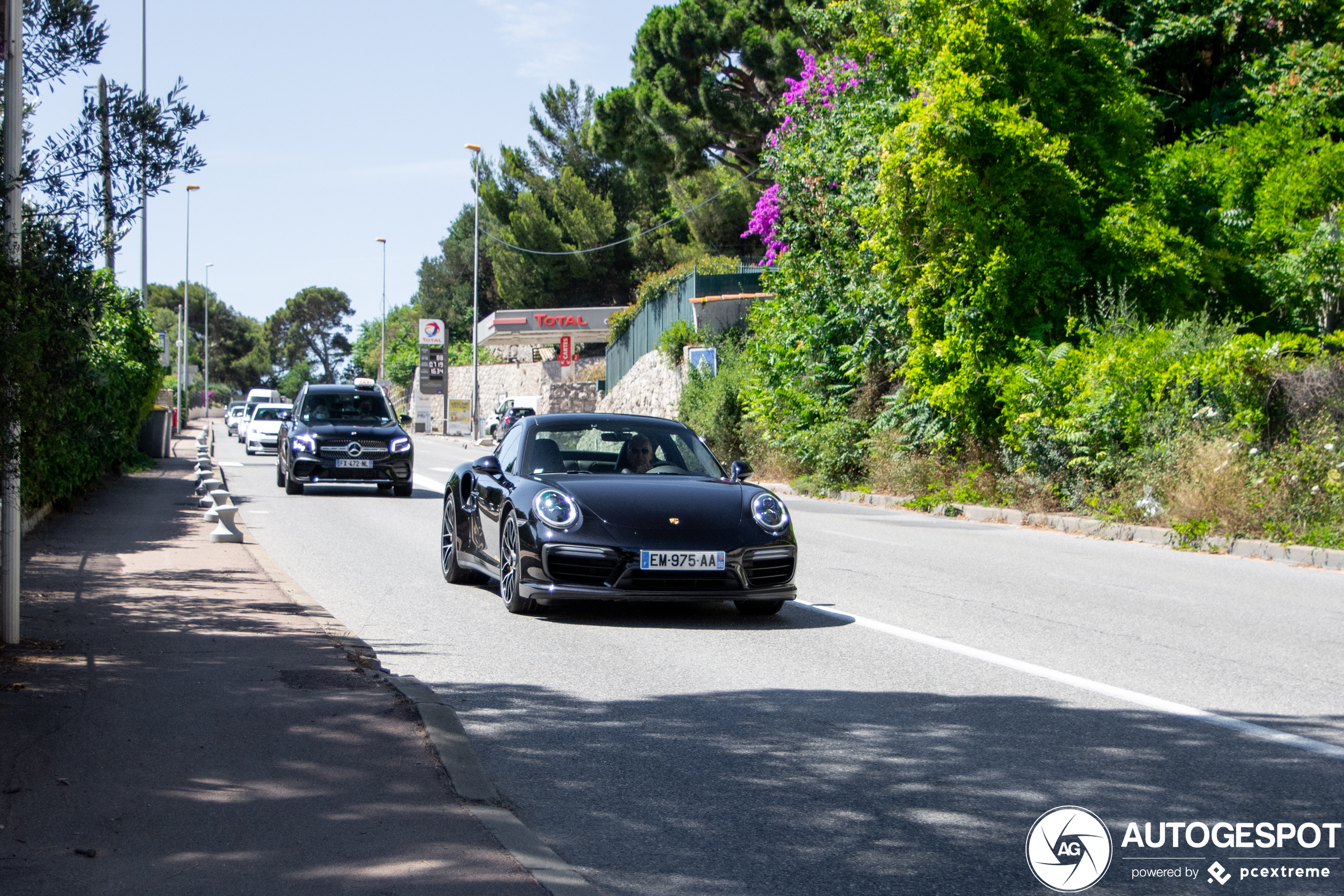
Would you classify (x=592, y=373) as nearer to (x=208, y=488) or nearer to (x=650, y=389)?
(x=650, y=389)

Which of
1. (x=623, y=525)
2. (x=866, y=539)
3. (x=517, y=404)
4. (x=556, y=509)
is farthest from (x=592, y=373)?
(x=623, y=525)

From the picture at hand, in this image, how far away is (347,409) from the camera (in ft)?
71.9

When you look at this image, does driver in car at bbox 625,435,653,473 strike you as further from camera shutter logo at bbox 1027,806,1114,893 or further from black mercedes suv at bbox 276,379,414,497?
black mercedes suv at bbox 276,379,414,497

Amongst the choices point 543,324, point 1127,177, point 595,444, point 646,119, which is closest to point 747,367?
point 1127,177

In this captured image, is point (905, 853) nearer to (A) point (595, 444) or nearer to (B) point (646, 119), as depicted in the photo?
(A) point (595, 444)

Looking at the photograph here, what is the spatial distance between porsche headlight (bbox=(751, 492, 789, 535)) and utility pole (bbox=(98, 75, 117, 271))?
4.28 m

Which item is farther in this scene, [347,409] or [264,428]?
[264,428]

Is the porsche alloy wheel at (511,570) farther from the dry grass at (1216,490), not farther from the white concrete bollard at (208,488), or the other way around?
the dry grass at (1216,490)

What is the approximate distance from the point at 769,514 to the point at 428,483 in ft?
57.0

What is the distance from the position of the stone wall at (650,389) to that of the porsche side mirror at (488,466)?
28.1 m

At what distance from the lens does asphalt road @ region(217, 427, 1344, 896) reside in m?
4.10

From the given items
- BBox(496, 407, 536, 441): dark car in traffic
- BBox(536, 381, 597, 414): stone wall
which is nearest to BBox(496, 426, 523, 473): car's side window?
BBox(496, 407, 536, 441): dark car in traffic

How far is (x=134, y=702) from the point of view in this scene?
5.71 m

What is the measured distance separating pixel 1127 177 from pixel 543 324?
142 ft
